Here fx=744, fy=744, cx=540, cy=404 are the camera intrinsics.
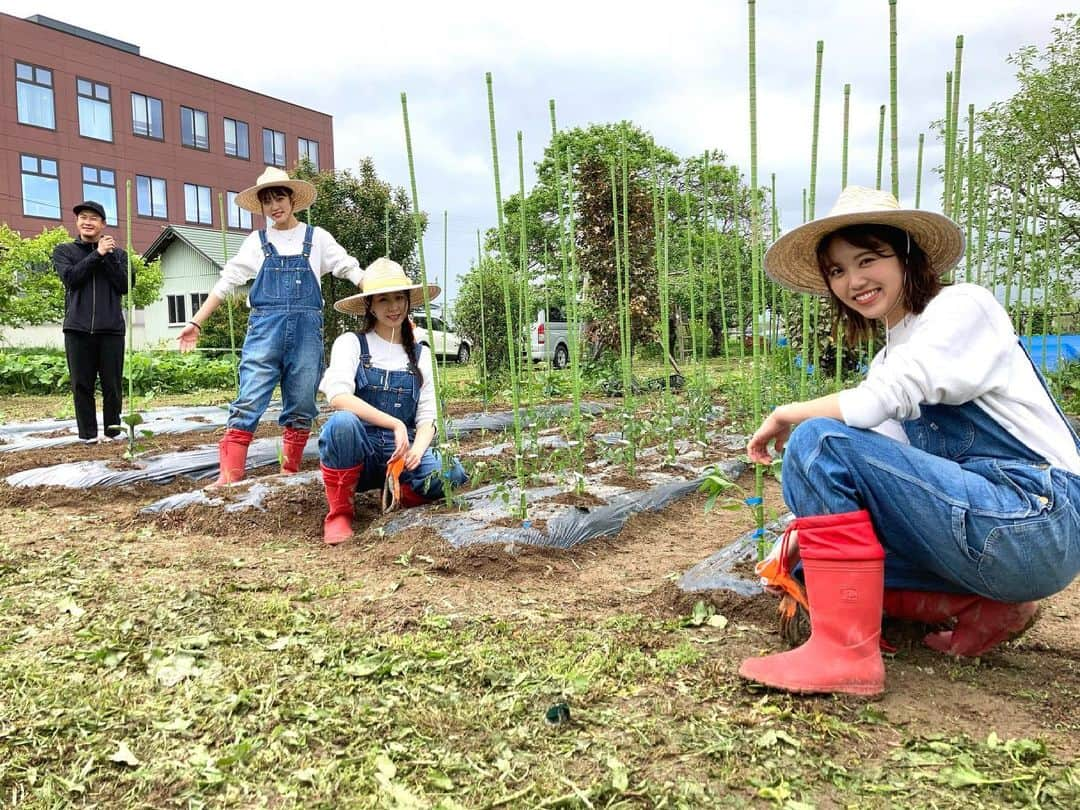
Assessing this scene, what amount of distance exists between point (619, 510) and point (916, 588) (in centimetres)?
125

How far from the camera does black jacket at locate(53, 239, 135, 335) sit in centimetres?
418

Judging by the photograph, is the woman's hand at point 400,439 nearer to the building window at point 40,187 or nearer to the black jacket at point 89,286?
the black jacket at point 89,286

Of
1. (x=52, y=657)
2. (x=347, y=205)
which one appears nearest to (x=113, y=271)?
(x=52, y=657)

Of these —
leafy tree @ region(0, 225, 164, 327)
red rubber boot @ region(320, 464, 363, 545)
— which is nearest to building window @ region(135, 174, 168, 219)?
leafy tree @ region(0, 225, 164, 327)

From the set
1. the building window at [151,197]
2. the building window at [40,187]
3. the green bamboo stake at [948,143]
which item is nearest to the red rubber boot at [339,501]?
the green bamboo stake at [948,143]

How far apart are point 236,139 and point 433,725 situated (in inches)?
975

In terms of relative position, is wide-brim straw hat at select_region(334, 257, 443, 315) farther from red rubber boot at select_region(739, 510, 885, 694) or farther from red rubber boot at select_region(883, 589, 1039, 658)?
red rubber boot at select_region(883, 589, 1039, 658)

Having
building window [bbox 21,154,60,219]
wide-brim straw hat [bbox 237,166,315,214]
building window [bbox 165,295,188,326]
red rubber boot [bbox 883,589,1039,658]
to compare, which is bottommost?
red rubber boot [bbox 883,589,1039,658]

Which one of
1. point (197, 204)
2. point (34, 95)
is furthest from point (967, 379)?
point (197, 204)

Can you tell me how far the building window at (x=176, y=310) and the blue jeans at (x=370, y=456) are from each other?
59.2 feet

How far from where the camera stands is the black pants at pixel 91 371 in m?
4.27

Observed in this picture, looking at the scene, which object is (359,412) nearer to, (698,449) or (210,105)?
(698,449)

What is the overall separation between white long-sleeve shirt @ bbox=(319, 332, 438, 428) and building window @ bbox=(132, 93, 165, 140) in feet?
70.5

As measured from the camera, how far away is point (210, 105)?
21891mm
